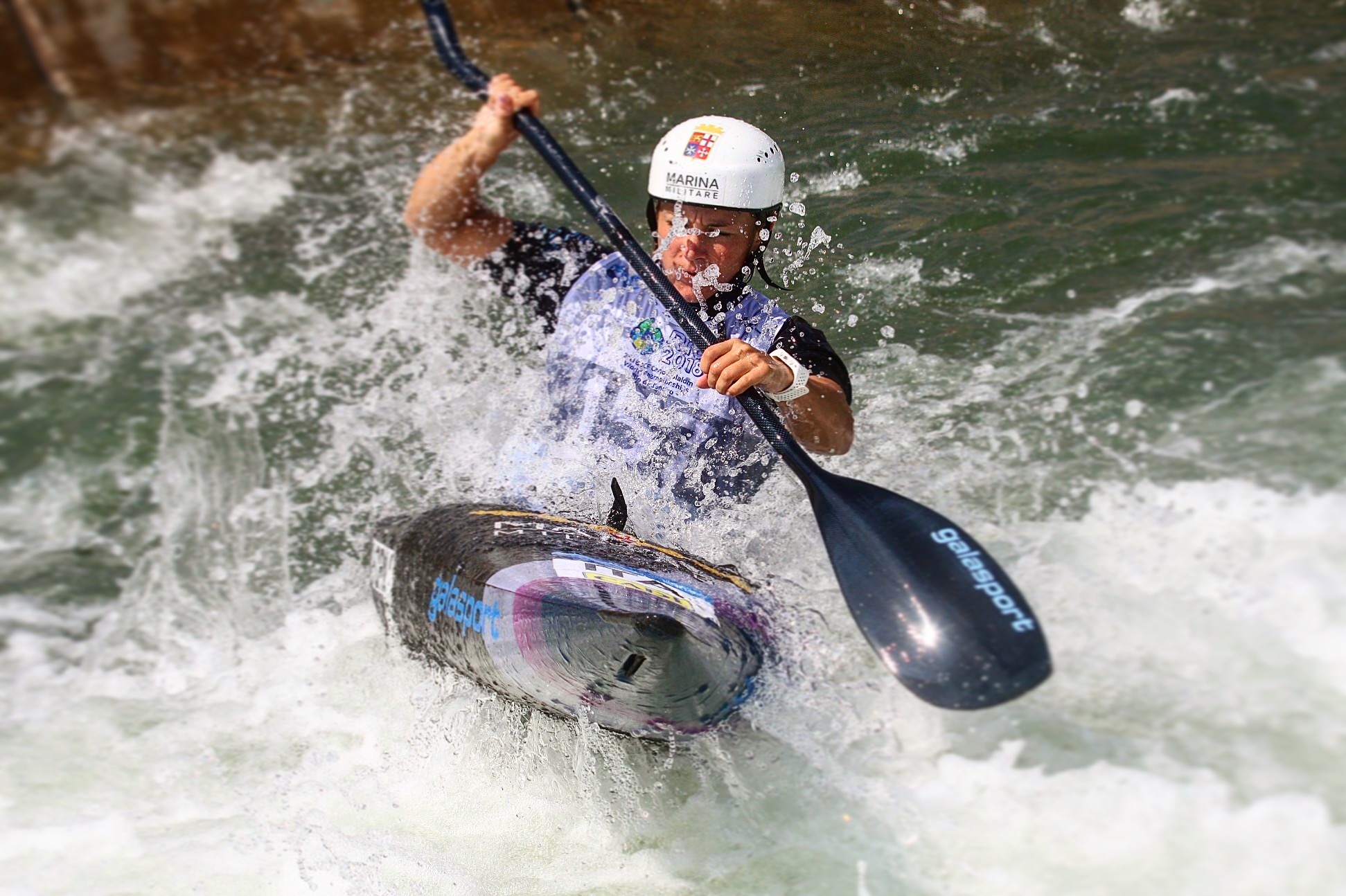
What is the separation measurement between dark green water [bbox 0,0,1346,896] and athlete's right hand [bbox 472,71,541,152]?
0.82 meters

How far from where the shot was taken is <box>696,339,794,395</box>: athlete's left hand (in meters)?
2.72

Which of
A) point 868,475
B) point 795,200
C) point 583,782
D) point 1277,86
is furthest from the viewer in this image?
point 1277,86

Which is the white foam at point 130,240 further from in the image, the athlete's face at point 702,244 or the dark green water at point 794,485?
the athlete's face at point 702,244

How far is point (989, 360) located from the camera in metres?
4.19

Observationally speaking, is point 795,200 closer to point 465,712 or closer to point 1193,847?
point 465,712

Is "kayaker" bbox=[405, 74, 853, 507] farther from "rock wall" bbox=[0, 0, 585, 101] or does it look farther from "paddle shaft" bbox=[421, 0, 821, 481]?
"rock wall" bbox=[0, 0, 585, 101]

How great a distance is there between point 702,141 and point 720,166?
10 centimetres

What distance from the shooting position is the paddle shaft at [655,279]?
304 centimetres

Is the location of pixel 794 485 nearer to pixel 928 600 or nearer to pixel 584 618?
pixel 928 600

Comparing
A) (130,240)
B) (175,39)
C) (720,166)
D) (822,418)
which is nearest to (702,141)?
(720,166)

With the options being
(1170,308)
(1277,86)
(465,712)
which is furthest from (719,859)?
(1277,86)

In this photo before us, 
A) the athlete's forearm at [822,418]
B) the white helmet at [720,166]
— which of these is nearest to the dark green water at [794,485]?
the athlete's forearm at [822,418]

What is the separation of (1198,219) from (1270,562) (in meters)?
1.72

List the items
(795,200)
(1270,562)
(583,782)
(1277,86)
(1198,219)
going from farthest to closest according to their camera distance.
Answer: (1277,86) < (1198,219) < (795,200) < (1270,562) < (583,782)
